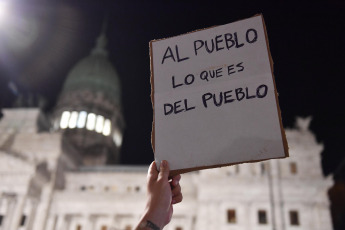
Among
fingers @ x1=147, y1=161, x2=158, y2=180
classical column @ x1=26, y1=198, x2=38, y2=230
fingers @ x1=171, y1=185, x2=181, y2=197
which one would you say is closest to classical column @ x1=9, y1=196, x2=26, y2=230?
classical column @ x1=26, y1=198, x2=38, y2=230

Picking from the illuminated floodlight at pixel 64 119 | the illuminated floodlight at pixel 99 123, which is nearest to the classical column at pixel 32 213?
the illuminated floodlight at pixel 64 119

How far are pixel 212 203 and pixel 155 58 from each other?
35.1 metres

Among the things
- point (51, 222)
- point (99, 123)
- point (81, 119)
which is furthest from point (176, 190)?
point (99, 123)

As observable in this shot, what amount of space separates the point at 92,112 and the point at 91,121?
70.7 inches

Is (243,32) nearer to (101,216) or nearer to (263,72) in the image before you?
(263,72)

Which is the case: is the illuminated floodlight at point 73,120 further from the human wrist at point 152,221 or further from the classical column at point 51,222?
the human wrist at point 152,221

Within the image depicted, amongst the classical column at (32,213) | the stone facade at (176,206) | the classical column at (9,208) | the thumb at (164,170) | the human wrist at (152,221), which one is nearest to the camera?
the human wrist at (152,221)

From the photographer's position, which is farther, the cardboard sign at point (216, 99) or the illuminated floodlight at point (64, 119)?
the illuminated floodlight at point (64, 119)

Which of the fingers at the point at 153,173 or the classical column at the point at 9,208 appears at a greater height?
the classical column at the point at 9,208

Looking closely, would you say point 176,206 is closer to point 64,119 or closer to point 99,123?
point 99,123

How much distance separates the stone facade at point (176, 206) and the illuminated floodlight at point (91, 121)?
17.0 metres

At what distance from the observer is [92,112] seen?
213 feet

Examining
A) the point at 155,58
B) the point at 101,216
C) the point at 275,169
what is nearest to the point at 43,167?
the point at 101,216

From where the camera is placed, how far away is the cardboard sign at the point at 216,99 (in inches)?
128
